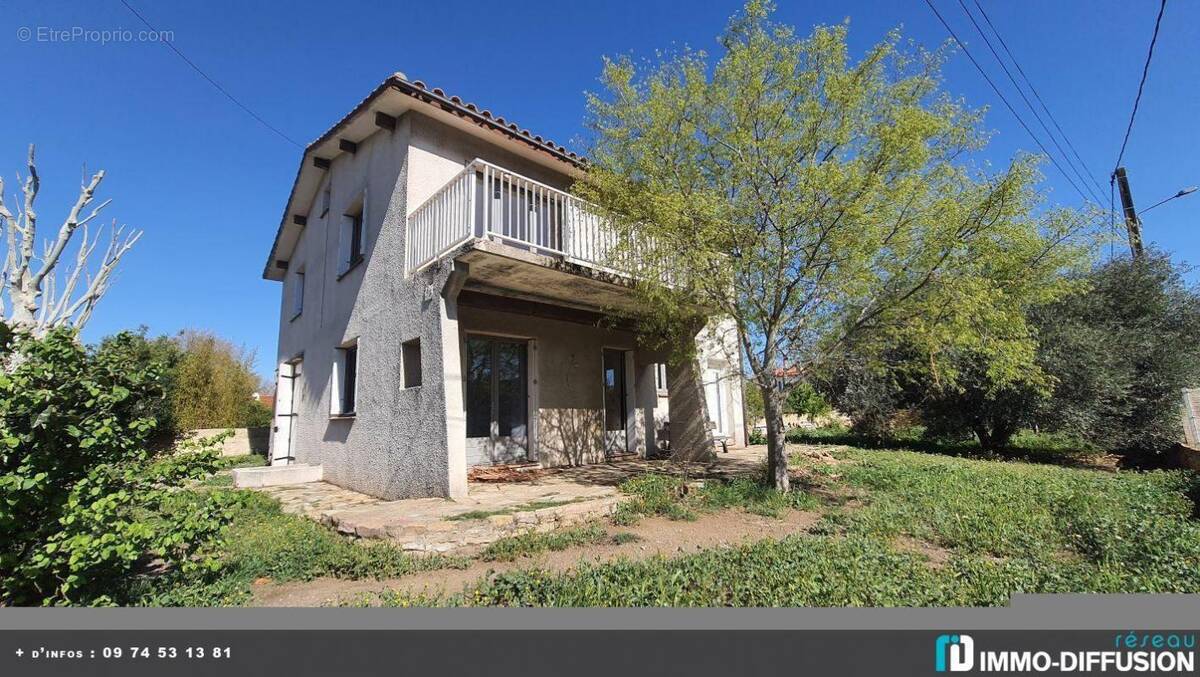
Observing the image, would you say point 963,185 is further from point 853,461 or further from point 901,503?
point 853,461

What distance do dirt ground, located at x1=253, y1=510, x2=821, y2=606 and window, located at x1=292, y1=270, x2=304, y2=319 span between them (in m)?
9.88

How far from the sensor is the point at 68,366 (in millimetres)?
3045

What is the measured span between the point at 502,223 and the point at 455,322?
1.41m

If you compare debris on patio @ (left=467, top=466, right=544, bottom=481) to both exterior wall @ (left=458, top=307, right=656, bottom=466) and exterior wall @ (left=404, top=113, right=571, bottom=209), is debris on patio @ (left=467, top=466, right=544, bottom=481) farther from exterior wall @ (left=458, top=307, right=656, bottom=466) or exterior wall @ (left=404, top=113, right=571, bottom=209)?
exterior wall @ (left=404, top=113, right=571, bottom=209)

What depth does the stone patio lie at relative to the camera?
→ 181 inches

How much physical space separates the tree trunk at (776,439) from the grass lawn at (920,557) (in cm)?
37

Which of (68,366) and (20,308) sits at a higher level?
(20,308)

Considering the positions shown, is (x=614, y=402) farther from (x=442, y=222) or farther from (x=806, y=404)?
(x=806, y=404)

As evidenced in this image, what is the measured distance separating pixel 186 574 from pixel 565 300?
17.8 ft

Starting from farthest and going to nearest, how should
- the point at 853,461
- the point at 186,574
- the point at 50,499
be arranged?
the point at 853,461
the point at 186,574
the point at 50,499

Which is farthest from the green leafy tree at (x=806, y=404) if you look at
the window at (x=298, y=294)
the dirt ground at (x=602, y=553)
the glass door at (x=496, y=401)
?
the window at (x=298, y=294)
